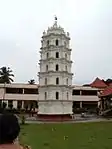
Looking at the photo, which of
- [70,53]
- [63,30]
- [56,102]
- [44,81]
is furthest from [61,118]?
[63,30]

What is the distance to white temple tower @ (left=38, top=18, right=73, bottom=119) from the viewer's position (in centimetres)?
3581

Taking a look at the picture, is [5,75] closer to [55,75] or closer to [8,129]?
[55,75]

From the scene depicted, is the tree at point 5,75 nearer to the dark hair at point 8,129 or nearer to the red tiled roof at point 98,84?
the red tiled roof at point 98,84

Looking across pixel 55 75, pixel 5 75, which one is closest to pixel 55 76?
pixel 55 75

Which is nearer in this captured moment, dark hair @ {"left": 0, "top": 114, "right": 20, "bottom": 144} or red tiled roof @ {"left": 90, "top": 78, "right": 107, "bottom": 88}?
dark hair @ {"left": 0, "top": 114, "right": 20, "bottom": 144}

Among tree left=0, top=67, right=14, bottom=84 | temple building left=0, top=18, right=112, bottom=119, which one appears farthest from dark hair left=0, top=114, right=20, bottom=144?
tree left=0, top=67, right=14, bottom=84

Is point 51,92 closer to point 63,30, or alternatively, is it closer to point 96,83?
point 63,30

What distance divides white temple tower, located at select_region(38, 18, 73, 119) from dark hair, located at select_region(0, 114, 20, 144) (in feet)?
110

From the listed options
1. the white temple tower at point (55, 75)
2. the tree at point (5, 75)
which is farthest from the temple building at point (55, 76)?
the tree at point (5, 75)

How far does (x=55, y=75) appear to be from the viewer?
120 feet

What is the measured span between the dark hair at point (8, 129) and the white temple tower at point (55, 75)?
110 ft

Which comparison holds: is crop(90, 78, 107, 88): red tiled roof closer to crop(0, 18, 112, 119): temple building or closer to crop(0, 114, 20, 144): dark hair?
crop(0, 18, 112, 119): temple building

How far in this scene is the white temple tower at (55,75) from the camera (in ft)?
117

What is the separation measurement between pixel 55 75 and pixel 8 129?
113 feet
